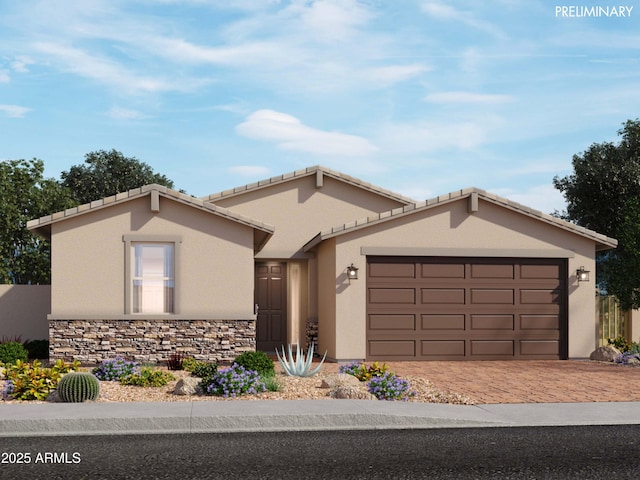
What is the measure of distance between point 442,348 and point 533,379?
422 centimetres

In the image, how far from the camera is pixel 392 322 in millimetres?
19500

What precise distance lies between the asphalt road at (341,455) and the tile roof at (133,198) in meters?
8.96

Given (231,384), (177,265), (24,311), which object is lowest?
(231,384)

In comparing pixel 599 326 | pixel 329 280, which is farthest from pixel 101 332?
pixel 599 326

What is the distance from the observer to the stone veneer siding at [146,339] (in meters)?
18.0

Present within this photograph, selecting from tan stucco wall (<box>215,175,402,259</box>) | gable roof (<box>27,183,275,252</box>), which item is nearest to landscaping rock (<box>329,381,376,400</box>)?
gable roof (<box>27,183,275,252</box>)

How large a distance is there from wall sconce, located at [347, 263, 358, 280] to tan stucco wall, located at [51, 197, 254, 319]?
95.2 inches

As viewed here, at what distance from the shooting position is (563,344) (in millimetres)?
20219

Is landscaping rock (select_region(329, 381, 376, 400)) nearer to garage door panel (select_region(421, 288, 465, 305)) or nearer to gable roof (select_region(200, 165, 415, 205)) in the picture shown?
garage door panel (select_region(421, 288, 465, 305))

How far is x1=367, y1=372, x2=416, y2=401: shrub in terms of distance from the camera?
12.5 metres

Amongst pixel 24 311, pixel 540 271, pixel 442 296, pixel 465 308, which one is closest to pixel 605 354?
pixel 540 271

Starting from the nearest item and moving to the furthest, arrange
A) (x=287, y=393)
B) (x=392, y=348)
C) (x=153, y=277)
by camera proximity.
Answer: (x=287, y=393)
(x=153, y=277)
(x=392, y=348)

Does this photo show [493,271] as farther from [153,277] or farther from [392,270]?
[153,277]

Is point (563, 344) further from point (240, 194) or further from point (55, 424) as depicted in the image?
point (55, 424)
